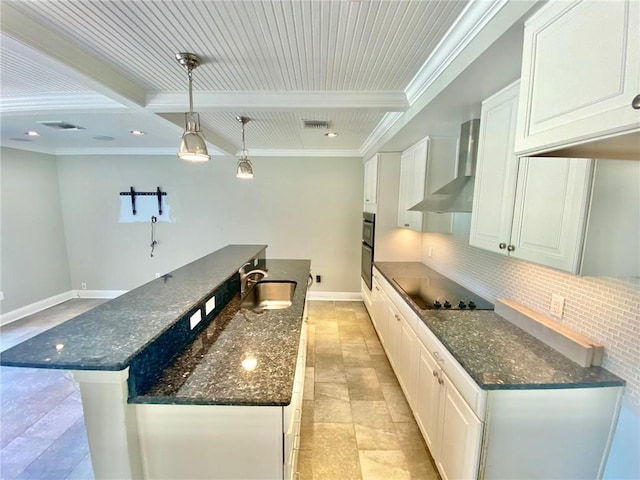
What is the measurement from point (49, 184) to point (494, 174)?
625 cm

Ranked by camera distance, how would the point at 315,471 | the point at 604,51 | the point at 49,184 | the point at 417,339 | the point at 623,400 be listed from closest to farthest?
1. the point at 604,51
2. the point at 623,400
3. the point at 315,471
4. the point at 417,339
5. the point at 49,184

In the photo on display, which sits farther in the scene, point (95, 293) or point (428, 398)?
point (95, 293)

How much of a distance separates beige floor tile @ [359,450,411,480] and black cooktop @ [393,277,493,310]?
1.02 metres

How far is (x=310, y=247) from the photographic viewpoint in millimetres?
4734

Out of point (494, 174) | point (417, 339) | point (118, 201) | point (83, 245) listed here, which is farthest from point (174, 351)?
point (83, 245)

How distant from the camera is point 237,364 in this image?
1239mm

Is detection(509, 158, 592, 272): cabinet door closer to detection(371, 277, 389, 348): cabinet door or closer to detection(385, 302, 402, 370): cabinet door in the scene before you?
detection(385, 302, 402, 370): cabinet door

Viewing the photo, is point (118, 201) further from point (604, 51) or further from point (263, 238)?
point (604, 51)

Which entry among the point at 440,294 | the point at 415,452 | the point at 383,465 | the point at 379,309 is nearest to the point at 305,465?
the point at 383,465

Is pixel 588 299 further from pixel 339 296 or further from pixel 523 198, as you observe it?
pixel 339 296

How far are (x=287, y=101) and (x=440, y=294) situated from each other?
2.10 meters

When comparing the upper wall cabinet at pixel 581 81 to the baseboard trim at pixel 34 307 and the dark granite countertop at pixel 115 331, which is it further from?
the baseboard trim at pixel 34 307

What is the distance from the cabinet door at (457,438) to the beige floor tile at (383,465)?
0.26m

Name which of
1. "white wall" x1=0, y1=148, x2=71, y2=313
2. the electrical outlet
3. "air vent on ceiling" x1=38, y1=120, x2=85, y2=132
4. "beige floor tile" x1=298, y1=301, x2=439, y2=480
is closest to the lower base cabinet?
the electrical outlet
